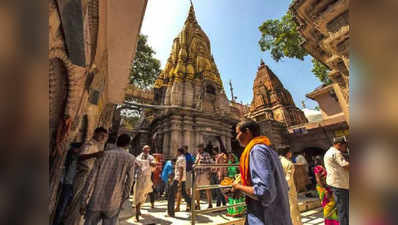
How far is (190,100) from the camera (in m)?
13.2

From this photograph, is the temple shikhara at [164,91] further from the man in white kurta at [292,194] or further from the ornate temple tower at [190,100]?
the man in white kurta at [292,194]

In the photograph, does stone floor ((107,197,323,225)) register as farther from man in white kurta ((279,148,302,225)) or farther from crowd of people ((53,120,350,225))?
man in white kurta ((279,148,302,225))

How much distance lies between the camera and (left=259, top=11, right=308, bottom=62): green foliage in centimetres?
1091

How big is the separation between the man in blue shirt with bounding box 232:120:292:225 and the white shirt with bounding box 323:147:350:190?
2.12 metres

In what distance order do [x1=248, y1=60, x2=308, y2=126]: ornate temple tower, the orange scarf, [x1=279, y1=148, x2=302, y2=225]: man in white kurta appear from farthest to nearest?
1. [x1=248, y1=60, x2=308, y2=126]: ornate temple tower
2. [x1=279, y1=148, x2=302, y2=225]: man in white kurta
3. the orange scarf

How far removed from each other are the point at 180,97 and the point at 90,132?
854 cm

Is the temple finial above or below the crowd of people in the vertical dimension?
above

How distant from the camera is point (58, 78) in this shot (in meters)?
2.54

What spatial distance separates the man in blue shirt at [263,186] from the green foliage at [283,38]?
1104 centimetres

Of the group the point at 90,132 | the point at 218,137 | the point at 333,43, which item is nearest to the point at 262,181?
the point at 333,43

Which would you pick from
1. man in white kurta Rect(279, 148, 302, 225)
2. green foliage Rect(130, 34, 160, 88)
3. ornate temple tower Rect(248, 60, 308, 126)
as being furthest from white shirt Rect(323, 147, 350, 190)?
ornate temple tower Rect(248, 60, 308, 126)

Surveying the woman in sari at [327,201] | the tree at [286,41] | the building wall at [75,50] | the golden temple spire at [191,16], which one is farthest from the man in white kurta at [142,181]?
the golden temple spire at [191,16]

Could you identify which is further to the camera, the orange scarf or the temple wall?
the temple wall

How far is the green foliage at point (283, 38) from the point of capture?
1091 cm
